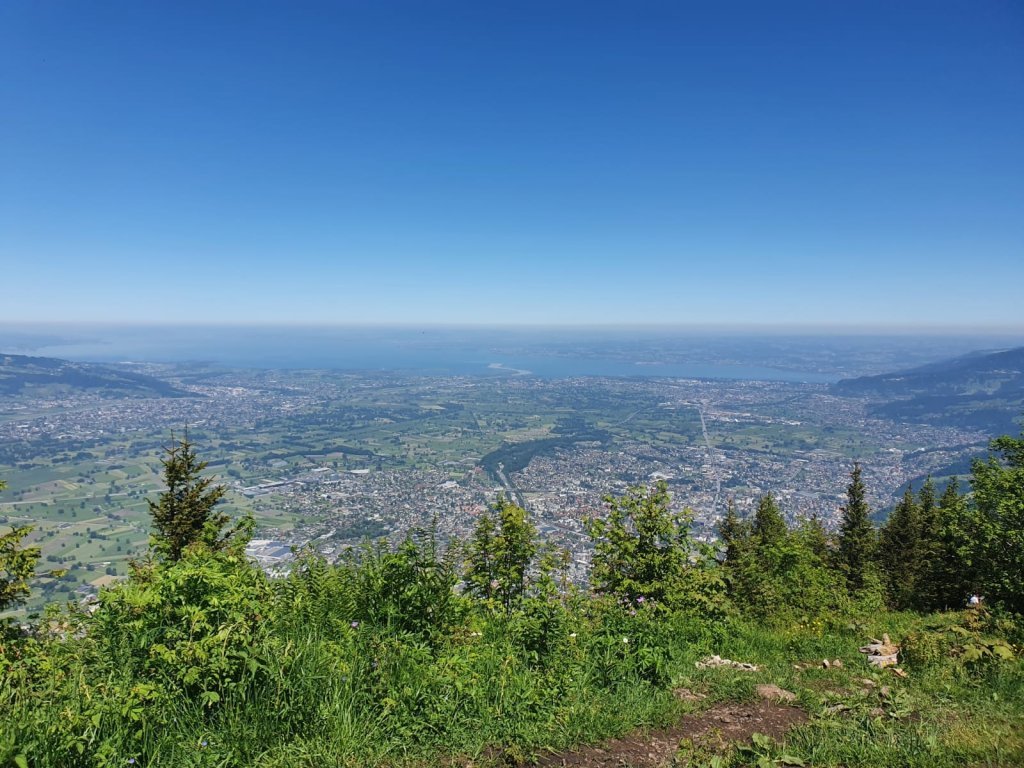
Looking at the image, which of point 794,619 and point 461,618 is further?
point 794,619

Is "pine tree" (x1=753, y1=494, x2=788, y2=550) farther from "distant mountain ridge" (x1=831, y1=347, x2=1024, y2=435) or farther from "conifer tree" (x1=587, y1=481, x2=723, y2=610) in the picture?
"distant mountain ridge" (x1=831, y1=347, x2=1024, y2=435)

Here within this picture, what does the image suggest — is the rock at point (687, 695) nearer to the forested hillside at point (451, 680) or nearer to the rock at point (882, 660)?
the forested hillside at point (451, 680)

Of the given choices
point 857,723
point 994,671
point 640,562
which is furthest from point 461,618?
point 994,671

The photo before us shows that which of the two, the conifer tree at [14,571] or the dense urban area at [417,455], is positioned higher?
the conifer tree at [14,571]

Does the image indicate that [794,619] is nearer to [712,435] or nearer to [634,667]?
[634,667]

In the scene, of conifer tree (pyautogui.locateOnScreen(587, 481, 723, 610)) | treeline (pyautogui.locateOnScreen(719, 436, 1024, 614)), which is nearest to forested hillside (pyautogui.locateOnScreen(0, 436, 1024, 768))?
conifer tree (pyautogui.locateOnScreen(587, 481, 723, 610))

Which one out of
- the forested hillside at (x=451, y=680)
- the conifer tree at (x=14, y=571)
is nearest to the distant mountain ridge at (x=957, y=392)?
the forested hillside at (x=451, y=680)
